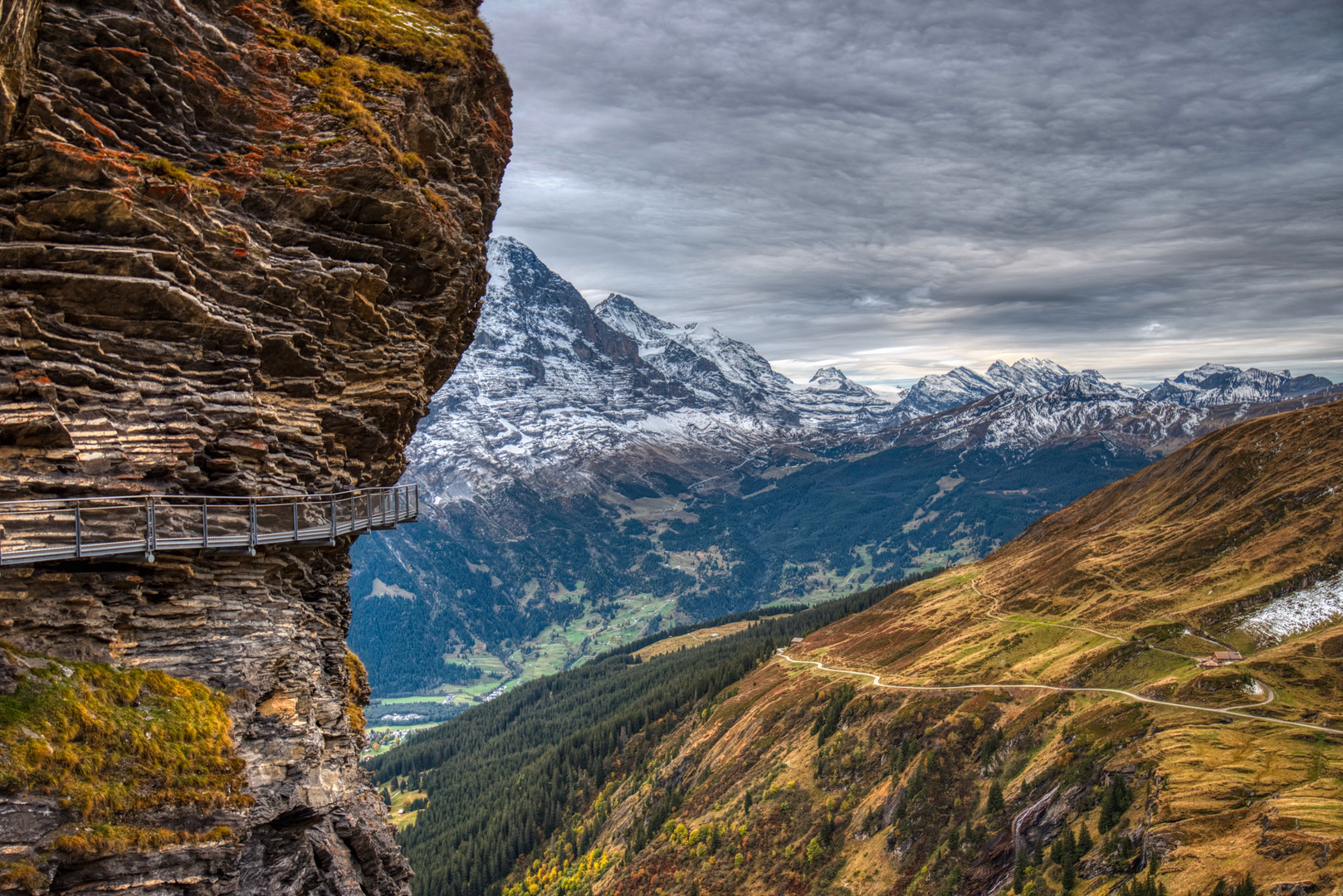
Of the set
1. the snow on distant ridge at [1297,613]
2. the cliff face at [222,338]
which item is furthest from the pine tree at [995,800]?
the cliff face at [222,338]

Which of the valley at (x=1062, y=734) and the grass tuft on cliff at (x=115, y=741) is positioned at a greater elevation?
the grass tuft on cliff at (x=115, y=741)

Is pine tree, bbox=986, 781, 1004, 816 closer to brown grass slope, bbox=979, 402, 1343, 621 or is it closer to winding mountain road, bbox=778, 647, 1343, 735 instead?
winding mountain road, bbox=778, 647, 1343, 735

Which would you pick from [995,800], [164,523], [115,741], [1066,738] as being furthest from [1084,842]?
[164,523]

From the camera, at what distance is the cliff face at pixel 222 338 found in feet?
71.2

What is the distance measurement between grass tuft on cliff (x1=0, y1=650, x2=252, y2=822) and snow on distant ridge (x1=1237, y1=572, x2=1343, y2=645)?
9826 centimetres

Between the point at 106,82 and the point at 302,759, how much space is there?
24.2m

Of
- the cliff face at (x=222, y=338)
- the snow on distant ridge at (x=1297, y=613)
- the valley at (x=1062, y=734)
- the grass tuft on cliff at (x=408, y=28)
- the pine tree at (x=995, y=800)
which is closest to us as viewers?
the cliff face at (x=222, y=338)

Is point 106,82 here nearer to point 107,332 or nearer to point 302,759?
point 107,332

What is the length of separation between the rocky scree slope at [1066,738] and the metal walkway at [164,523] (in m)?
58.9

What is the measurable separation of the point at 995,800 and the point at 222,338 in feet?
274

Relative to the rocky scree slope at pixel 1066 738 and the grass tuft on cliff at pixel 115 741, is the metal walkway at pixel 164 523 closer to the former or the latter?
the grass tuft on cliff at pixel 115 741

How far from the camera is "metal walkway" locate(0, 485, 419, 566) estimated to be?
20766 mm

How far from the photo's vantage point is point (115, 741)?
20703mm

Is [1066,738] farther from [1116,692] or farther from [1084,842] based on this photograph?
[1084,842]
